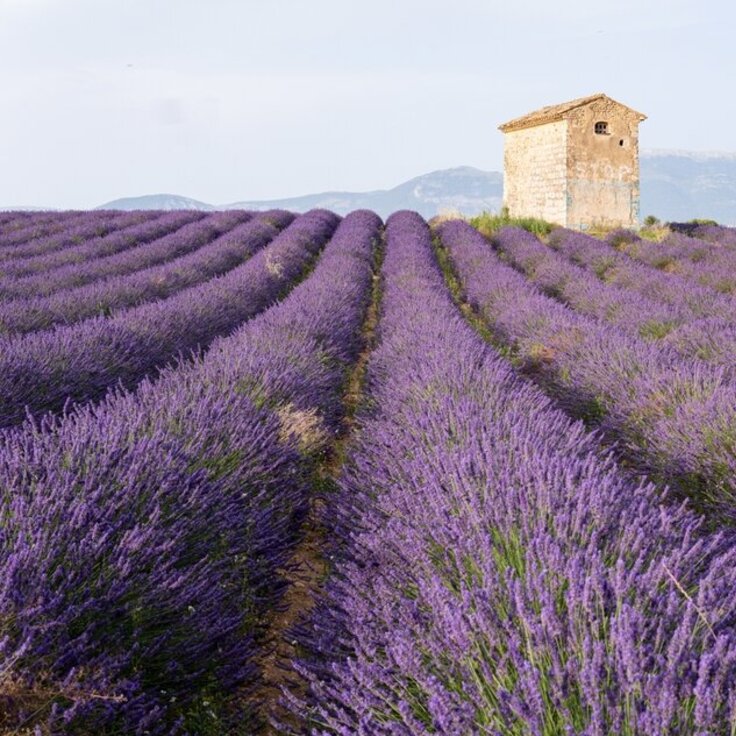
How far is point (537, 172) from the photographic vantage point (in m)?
19.2

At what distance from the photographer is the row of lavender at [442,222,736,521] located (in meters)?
3.30

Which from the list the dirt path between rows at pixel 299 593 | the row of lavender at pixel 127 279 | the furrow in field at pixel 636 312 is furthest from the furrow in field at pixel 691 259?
the row of lavender at pixel 127 279

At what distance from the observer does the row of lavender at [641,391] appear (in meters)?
3.30

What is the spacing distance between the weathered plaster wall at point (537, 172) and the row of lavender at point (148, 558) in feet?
52.6

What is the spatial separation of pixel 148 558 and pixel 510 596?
872 mm

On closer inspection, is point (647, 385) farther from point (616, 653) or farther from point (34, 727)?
point (34, 727)

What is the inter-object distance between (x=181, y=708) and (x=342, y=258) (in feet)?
30.9

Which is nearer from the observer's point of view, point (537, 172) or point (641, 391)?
point (641, 391)

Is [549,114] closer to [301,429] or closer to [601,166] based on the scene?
[601,166]

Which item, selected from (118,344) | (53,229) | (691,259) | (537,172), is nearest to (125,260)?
(118,344)

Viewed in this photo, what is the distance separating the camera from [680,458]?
3.43m

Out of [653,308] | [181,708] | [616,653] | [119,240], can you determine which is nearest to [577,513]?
[616,653]

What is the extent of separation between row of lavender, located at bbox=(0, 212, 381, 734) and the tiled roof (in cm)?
1637

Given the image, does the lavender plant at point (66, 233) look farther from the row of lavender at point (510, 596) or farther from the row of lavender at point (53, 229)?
the row of lavender at point (510, 596)
